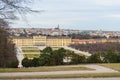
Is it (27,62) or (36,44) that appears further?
(36,44)

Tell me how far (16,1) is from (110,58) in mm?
32686

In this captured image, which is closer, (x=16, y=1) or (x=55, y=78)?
(x=16, y=1)

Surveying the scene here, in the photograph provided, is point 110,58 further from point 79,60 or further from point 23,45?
point 23,45

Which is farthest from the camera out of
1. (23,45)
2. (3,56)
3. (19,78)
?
(23,45)

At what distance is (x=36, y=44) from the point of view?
17462 cm

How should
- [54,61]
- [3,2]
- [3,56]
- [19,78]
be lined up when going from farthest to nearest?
[3,56]
[54,61]
[19,78]
[3,2]

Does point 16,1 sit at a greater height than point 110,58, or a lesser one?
greater

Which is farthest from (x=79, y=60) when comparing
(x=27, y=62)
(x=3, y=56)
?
(x=3, y=56)

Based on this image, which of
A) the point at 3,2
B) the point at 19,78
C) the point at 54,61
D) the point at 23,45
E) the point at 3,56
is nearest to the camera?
the point at 3,2

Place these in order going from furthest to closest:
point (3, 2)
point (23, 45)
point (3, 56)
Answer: point (23, 45) < point (3, 56) < point (3, 2)

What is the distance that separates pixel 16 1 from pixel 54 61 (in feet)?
99.5

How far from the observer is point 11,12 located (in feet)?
59.0

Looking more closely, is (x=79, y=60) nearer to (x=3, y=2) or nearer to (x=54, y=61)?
(x=54, y=61)

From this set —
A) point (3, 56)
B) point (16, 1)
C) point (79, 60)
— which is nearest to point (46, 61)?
point (79, 60)
